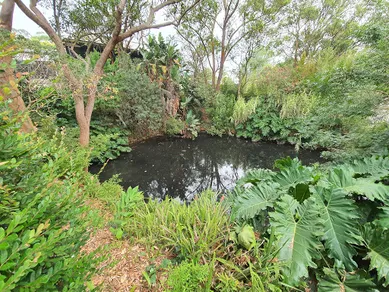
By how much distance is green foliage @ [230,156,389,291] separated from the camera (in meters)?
1.31

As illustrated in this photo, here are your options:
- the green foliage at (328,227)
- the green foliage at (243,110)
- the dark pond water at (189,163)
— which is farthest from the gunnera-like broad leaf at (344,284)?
the green foliage at (243,110)

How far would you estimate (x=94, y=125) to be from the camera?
534cm

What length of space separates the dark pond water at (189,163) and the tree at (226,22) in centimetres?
504

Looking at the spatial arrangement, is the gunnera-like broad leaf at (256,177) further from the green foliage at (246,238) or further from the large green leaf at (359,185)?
the green foliage at (246,238)

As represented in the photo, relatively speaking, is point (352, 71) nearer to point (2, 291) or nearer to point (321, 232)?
point (321, 232)

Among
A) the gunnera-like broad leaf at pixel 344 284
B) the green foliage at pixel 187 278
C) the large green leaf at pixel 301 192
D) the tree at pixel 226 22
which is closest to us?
the green foliage at pixel 187 278

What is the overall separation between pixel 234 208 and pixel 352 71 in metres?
2.84

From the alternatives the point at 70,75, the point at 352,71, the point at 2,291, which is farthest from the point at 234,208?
the point at 70,75

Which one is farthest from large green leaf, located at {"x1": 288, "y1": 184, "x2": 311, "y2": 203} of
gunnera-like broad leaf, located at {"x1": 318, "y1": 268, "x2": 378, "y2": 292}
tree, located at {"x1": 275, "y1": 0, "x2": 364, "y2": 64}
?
tree, located at {"x1": 275, "y1": 0, "x2": 364, "y2": 64}

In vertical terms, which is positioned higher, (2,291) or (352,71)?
(352,71)

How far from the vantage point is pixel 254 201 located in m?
1.88

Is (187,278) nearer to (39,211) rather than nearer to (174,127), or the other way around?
(39,211)

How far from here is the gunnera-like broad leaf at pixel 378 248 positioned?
1268 mm

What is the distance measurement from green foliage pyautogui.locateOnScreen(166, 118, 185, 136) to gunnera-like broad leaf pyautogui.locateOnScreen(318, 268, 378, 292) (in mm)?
6506
